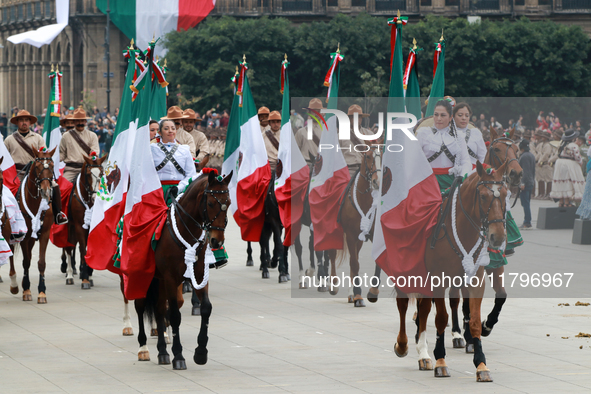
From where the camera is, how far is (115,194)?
10.7m

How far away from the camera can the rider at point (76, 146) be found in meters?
14.7

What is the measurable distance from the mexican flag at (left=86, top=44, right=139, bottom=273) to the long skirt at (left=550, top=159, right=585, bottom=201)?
723cm

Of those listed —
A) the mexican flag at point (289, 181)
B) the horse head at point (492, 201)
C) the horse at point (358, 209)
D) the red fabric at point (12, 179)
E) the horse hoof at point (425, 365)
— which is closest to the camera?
the horse head at point (492, 201)

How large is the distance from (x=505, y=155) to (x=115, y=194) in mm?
4511

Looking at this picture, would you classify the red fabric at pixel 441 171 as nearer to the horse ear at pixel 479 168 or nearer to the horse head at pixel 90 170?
the horse ear at pixel 479 168

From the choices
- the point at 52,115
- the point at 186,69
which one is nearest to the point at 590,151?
the point at 52,115

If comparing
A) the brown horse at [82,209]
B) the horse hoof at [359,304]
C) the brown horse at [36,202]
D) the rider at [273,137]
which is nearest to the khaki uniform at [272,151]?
the rider at [273,137]

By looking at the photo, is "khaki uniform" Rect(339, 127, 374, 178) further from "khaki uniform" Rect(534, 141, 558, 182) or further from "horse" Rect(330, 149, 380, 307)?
"khaki uniform" Rect(534, 141, 558, 182)

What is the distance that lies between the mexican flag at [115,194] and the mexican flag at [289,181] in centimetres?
326

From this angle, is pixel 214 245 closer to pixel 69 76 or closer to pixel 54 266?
pixel 54 266

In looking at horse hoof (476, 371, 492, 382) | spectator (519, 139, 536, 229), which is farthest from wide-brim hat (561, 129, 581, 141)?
horse hoof (476, 371, 492, 382)

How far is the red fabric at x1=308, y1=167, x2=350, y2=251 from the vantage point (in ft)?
41.4

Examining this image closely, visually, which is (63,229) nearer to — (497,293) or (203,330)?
(203,330)

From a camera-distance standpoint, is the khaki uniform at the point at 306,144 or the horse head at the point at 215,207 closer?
the horse head at the point at 215,207
